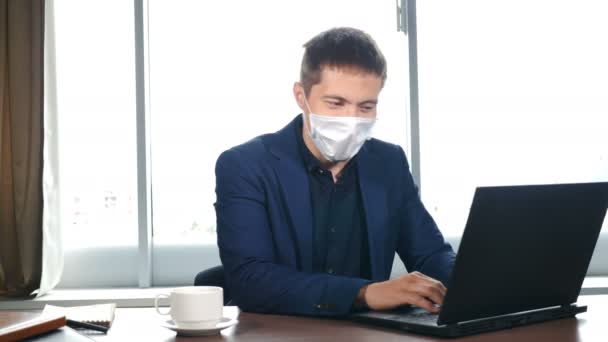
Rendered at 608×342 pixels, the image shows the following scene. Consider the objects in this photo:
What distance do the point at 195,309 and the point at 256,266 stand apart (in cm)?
39

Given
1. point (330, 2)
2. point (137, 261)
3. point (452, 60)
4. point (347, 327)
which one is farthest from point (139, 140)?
point (347, 327)

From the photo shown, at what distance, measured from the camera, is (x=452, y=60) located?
12.8ft

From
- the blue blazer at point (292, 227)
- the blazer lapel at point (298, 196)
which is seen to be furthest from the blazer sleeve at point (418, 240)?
the blazer lapel at point (298, 196)

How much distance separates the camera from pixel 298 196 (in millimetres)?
1861

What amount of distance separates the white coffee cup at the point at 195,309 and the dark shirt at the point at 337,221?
75cm

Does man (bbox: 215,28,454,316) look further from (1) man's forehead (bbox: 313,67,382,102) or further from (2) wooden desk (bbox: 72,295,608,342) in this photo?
(2) wooden desk (bbox: 72,295,608,342)

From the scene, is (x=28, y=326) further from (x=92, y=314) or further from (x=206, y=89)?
(x=206, y=89)

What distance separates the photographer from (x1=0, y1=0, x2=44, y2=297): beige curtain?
351 cm

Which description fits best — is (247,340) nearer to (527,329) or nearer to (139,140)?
(527,329)

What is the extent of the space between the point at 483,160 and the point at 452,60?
53 cm

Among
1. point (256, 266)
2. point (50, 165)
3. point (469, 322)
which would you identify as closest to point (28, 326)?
point (256, 266)

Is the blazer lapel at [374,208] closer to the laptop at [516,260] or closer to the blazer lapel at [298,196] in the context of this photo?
the blazer lapel at [298,196]

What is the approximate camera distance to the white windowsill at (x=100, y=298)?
11.4ft

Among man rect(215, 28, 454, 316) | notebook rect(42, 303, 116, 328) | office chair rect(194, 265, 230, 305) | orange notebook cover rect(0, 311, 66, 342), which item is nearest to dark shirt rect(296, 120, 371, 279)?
man rect(215, 28, 454, 316)
